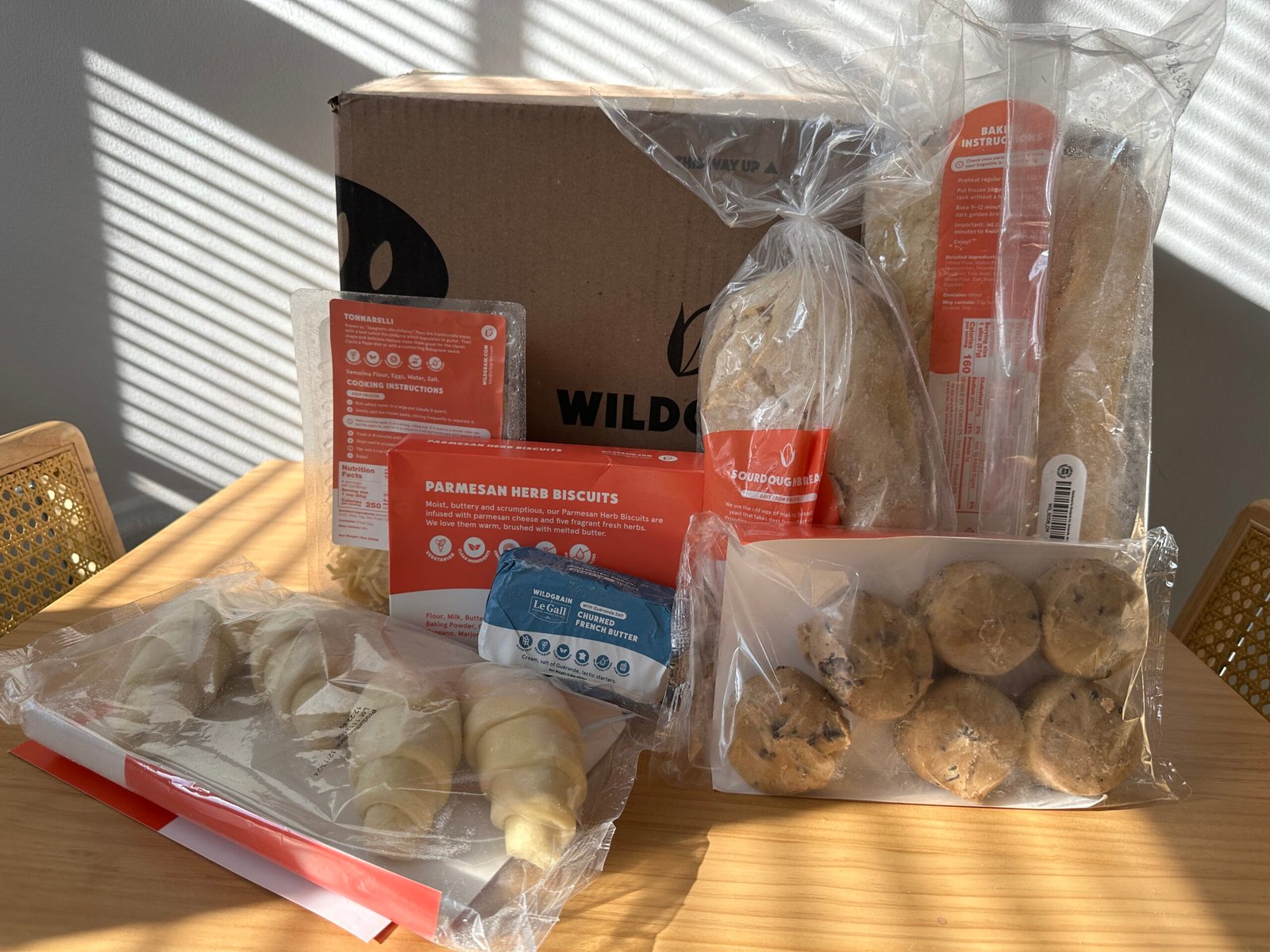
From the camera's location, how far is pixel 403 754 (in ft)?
1.82

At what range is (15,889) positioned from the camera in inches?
19.9

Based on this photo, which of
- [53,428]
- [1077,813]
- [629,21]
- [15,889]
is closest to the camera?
[15,889]

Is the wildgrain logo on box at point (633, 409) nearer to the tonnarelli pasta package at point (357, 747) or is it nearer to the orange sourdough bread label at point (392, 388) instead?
the orange sourdough bread label at point (392, 388)

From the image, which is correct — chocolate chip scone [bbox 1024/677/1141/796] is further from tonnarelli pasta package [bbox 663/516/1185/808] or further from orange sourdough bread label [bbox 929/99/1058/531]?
orange sourdough bread label [bbox 929/99/1058/531]

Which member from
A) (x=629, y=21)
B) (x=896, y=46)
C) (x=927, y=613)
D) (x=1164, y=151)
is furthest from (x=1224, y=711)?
(x=629, y=21)

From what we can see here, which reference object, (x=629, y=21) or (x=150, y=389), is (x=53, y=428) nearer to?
(x=150, y=389)

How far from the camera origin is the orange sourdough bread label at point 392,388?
77cm

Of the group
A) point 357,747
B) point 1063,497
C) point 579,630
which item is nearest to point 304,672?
point 357,747

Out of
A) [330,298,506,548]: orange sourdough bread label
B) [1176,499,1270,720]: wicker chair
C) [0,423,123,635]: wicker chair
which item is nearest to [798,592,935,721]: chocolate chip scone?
[330,298,506,548]: orange sourdough bread label

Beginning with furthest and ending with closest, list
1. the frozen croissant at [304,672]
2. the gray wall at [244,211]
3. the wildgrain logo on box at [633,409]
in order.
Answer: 1. the gray wall at [244,211]
2. the wildgrain logo on box at [633,409]
3. the frozen croissant at [304,672]

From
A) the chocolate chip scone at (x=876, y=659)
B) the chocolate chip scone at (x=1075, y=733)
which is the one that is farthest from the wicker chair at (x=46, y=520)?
the chocolate chip scone at (x=1075, y=733)

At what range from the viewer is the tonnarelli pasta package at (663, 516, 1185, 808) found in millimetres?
568

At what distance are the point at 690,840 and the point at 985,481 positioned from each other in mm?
340

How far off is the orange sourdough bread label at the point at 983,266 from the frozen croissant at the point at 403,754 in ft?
1.36
